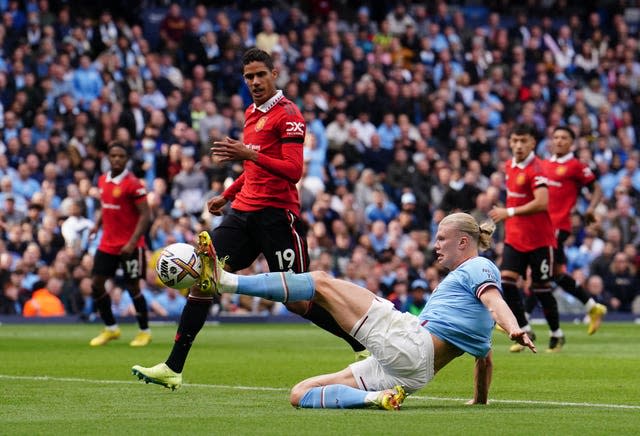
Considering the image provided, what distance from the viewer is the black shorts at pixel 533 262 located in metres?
17.7

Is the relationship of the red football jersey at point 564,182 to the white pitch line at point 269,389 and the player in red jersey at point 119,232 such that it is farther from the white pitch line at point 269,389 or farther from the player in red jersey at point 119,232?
the white pitch line at point 269,389

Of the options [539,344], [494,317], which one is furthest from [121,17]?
[494,317]

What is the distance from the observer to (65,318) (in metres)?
26.0

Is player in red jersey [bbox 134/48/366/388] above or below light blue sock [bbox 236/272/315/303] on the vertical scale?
above

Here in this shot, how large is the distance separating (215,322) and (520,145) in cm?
1117

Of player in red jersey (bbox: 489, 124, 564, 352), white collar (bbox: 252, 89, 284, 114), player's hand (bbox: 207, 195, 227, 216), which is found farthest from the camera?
player in red jersey (bbox: 489, 124, 564, 352)

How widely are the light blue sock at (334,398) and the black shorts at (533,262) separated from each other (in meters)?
8.37

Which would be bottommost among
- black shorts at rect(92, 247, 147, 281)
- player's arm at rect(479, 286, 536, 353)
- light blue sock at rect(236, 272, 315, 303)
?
black shorts at rect(92, 247, 147, 281)

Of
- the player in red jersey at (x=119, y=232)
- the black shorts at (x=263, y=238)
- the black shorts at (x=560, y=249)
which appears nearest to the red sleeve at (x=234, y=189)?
the black shorts at (x=263, y=238)

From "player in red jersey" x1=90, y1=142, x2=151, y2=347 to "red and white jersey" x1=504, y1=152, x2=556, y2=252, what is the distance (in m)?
4.70

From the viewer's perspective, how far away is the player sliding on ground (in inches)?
367

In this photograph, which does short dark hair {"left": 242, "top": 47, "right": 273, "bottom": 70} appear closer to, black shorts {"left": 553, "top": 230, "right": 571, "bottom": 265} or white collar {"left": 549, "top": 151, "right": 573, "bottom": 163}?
black shorts {"left": 553, "top": 230, "right": 571, "bottom": 265}

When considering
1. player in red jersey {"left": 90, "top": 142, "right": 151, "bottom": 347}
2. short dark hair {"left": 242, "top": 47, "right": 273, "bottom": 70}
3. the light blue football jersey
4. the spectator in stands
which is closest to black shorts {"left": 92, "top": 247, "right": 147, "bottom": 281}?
player in red jersey {"left": 90, "top": 142, "right": 151, "bottom": 347}

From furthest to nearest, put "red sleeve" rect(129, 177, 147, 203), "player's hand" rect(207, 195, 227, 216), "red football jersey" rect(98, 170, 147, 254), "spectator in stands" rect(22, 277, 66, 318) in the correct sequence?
1. "spectator in stands" rect(22, 277, 66, 318)
2. "red football jersey" rect(98, 170, 147, 254)
3. "red sleeve" rect(129, 177, 147, 203)
4. "player's hand" rect(207, 195, 227, 216)
